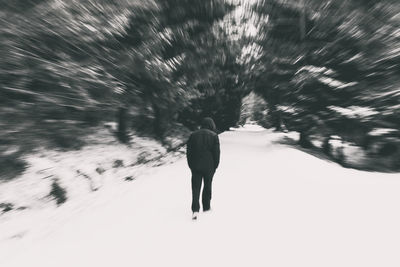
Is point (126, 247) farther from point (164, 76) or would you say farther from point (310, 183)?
point (164, 76)

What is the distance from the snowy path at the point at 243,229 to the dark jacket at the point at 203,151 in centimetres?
83

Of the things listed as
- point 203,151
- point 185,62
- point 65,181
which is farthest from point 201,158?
point 185,62

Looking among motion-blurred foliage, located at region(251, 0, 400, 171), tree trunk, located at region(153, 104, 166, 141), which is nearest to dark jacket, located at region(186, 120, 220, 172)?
motion-blurred foliage, located at region(251, 0, 400, 171)

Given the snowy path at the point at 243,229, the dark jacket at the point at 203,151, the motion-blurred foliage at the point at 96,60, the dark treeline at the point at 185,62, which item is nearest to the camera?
the snowy path at the point at 243,229

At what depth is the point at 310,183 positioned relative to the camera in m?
6.25

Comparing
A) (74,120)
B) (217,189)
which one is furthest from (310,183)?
(74,120)

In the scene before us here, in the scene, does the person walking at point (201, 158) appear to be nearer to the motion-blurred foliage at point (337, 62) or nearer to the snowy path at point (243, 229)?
the snowy path at point (243, 229)

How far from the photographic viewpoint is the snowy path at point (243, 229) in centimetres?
314

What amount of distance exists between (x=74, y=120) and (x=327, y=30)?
8.98 m

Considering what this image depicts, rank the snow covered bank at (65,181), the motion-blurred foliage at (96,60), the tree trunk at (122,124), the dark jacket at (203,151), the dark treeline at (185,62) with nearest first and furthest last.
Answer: the dark jacket at (203,151) → the snow covered bank at (65,181) → the motion-blurred foliage at (96,60) → the dark treeline at (185,62) → the tree trunk at (122,124)

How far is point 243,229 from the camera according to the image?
154 inches

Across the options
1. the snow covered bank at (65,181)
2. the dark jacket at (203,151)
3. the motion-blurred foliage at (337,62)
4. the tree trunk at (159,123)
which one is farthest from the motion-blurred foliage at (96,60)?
the dark jacket at (203,151)

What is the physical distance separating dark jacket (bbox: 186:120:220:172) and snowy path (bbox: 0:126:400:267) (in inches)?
32.8

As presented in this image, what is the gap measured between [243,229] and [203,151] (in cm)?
126
